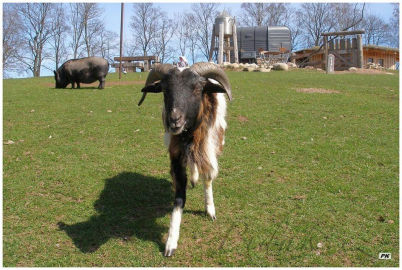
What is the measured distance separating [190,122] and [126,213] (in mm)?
2025

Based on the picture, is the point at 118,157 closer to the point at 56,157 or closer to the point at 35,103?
the point at 56,157

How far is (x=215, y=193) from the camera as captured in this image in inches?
250

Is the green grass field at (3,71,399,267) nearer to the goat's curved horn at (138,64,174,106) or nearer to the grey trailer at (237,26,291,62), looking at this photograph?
the goat's curved horn at (138,64,174,106)

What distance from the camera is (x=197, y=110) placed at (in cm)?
476

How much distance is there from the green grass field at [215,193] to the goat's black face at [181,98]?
66.8 inches

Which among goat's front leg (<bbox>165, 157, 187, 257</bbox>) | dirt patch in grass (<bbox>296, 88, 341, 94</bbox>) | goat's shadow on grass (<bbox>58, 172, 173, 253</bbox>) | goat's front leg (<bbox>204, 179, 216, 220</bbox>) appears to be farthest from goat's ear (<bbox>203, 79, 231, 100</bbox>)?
dirt patch in grass (<bbox>296, 88, 341, 94</bbox>)

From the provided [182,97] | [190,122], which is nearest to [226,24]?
[190,122]

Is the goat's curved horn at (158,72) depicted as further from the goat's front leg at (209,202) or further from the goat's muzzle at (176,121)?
the goat's front leg at (209,202)

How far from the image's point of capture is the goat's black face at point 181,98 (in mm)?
4363

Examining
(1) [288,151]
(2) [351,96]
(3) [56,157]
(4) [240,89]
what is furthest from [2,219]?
(2) [351,96]

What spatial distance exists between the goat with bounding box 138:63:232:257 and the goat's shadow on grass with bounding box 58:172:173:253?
0.70 meters

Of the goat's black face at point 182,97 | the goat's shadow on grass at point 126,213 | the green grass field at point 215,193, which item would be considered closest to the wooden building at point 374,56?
the green grass field at point 215,193

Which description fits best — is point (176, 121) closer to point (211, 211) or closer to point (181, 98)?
point (181, 98)

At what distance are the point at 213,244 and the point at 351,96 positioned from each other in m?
12.5
